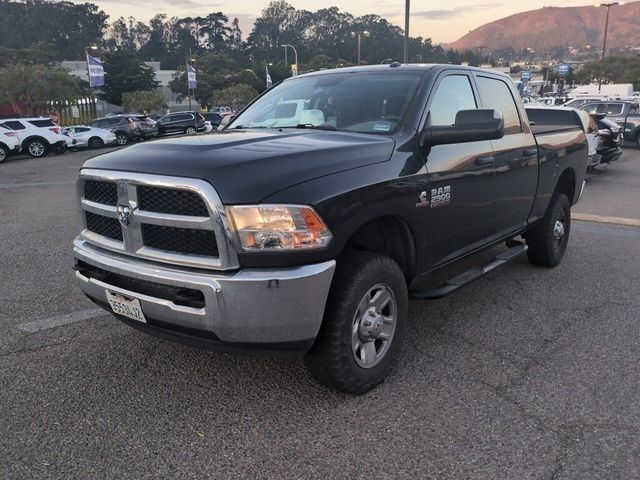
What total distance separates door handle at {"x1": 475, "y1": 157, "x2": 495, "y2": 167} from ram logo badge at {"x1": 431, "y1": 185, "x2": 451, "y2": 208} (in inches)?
17.7

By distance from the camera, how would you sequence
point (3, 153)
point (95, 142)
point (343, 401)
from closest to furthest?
point (343, 401) < point (3, 153) < point (95, 142)

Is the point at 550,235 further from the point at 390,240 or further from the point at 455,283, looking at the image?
the point at 390,240

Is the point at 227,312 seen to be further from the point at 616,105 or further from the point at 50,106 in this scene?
the point at 50,106

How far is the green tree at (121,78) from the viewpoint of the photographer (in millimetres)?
70562

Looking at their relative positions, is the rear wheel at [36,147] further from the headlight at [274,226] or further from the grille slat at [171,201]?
the headlight at [274,226]

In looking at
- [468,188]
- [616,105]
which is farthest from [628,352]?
[616,105]

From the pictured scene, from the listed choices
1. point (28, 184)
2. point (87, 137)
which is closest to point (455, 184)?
point (28, 184)

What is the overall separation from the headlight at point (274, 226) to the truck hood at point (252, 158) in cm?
7

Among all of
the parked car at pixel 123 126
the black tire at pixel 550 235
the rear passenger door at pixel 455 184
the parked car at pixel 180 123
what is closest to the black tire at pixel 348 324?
the rear passenger door at pixel 455 184

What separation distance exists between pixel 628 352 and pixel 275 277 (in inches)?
104

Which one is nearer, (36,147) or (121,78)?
(36,147)

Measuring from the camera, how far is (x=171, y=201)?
2820 millimetres

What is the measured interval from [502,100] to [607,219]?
15.5 feet

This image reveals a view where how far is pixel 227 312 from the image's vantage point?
266cm
